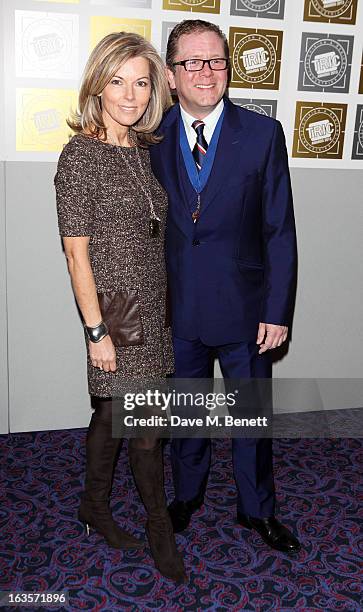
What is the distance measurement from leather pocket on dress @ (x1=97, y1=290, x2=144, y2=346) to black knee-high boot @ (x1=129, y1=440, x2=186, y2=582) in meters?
0.40

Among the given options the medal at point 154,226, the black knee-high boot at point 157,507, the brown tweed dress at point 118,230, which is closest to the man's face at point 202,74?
the brown tweed dress at point 118,230

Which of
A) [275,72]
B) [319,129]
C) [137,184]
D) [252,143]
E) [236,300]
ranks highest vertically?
[275,72]

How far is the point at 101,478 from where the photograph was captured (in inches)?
98.3

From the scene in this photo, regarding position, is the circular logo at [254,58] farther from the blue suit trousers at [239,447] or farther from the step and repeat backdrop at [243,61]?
the blue suit trousers at [239,447]

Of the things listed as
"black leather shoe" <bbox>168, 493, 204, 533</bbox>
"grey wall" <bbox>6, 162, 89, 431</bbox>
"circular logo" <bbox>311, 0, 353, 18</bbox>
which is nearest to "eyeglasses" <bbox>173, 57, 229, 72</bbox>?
"grey wall" <bbox>6, 162, 89, 431</bbox>

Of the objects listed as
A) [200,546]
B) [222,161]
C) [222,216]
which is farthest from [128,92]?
[200,546]

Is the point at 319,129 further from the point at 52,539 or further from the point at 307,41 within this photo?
the point at 52,539

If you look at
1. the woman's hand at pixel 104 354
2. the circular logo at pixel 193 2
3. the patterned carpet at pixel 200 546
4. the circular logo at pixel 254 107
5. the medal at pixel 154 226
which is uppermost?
the circular logo at pixel 193 2

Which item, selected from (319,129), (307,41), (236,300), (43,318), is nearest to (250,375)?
(236,300)

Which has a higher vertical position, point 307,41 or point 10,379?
point 307,41

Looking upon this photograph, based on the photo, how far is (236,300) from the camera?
247 cm

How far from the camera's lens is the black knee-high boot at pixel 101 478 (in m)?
2.41

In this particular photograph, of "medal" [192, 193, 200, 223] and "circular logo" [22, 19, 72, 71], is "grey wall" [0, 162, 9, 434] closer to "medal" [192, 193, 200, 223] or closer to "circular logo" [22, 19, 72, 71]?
"circular logo" [22, 19, 72, 71]

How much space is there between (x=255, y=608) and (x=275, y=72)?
8.38ft
